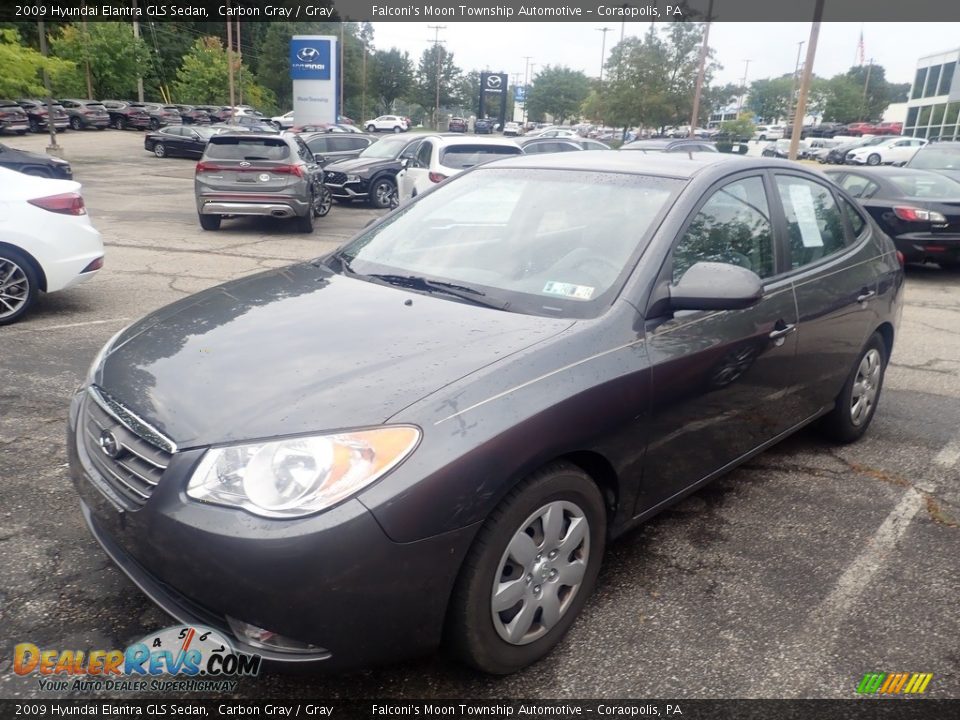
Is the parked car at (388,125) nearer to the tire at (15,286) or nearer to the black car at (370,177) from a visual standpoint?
the black car at (370,177)

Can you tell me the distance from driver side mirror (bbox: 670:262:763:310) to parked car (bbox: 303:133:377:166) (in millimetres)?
19146

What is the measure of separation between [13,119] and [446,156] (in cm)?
2915

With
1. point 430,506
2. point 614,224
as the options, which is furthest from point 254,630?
point 614,224

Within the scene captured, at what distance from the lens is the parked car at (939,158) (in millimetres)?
13477

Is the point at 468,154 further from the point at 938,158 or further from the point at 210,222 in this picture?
the point at 938,158

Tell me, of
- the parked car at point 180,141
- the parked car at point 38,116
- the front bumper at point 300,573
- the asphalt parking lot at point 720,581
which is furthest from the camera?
the parked car at point 38,116

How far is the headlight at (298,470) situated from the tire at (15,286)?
5206mm

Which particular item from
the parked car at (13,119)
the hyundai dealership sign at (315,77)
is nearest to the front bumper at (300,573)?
the parked car at (13,119)

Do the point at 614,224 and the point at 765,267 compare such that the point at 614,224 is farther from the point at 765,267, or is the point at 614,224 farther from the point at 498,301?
the point at 765,267

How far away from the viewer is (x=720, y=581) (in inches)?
121

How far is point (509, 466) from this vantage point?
221cm

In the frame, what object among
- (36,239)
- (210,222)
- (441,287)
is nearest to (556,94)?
(210,222)

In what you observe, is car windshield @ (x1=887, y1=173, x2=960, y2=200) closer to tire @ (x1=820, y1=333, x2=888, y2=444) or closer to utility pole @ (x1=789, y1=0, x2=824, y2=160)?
tire @ (x1=820, y1=333, x2=888, y2=444)

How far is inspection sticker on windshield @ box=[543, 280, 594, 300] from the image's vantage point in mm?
2841
